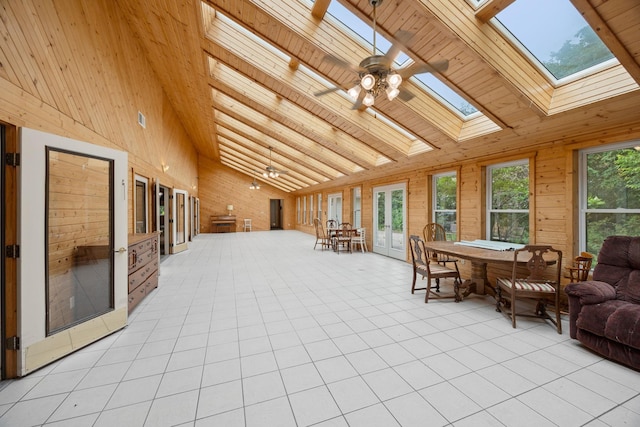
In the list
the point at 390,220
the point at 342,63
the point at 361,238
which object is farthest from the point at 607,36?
the point at 361,238

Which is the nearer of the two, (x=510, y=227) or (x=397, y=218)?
(x=510, y=227)

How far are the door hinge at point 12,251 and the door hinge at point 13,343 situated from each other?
2.04 ft

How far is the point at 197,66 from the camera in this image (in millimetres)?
4391

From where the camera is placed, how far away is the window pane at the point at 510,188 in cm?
405

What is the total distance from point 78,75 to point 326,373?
4009 mm

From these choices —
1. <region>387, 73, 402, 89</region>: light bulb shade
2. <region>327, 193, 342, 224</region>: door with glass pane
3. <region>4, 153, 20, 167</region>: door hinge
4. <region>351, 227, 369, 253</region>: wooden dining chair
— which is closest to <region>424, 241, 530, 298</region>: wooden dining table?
<region>387, 73, 402, 89</region>: light bulb shade

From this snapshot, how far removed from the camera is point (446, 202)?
5.53 meters

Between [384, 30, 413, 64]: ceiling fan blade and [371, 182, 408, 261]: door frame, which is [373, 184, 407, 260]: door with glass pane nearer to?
[371, 182, 408, 261]: door frame

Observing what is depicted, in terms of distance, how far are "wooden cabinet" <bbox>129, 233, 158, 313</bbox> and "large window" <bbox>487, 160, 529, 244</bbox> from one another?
5.50 m

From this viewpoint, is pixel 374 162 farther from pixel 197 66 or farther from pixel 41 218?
A: pixel 41 218

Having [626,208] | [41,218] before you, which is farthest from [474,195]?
[41,218]

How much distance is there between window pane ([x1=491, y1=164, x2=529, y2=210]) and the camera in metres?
4.05

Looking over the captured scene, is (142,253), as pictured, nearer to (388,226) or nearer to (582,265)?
(582,265)

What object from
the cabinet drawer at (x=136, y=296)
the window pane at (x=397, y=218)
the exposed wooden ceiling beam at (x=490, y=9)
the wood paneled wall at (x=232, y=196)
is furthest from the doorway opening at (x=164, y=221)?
the exposed wooden ceiling beam at (x=490, y=9)
